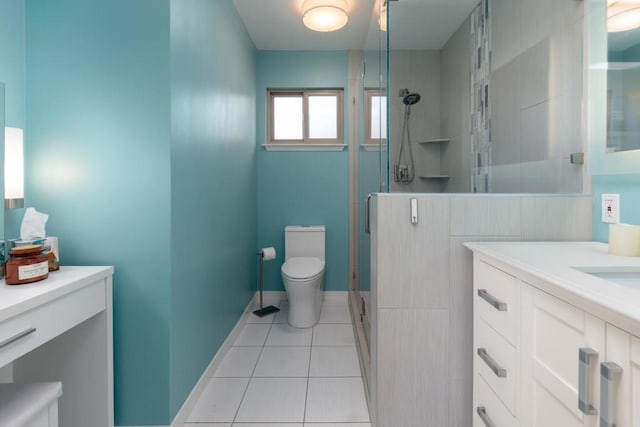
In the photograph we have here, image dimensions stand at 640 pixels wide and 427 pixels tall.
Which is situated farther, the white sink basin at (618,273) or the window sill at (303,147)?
the window sill at (303,147)

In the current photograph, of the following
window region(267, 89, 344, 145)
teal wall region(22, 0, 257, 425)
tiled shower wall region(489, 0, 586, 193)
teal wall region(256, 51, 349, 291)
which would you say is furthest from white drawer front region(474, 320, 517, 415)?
window region(267, 89, 344, 145)

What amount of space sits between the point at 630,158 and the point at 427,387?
1182 mm

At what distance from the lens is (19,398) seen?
3.08 feet

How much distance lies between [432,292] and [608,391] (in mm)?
771

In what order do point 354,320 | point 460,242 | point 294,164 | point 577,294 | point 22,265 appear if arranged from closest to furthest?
point 577,294 → point 22,265 → point 460,242 → point 354,320 → point 294,164

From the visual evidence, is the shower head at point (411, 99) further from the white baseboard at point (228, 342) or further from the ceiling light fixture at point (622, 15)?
the white baseboard at point (228, 342)

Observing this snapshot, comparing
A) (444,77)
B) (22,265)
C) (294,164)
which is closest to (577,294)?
(22,265)

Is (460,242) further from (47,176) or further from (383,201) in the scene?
(47,176)

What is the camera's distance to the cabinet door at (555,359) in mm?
685

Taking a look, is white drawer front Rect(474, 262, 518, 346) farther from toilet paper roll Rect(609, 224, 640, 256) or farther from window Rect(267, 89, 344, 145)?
window Rect(267, 89, 344, 145)

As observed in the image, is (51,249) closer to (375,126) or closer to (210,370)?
(210,370)

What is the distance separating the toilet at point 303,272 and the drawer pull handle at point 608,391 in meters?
2.05

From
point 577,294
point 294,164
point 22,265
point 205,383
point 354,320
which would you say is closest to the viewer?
point 577,294

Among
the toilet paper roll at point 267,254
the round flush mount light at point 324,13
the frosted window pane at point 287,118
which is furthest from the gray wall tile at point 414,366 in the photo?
the frosted window pane at point 287,118
